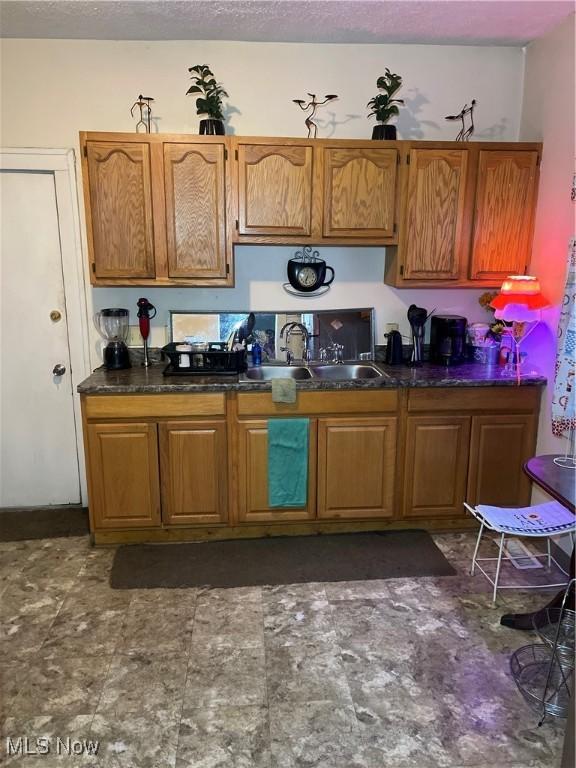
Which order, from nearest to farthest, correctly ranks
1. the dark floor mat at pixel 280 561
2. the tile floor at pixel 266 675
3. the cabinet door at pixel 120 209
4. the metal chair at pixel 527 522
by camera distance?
the tile floor at pixel 266 675
the metal chair at pixel 527 522
the dark floor mat at pixel 280 561
the cabinet door at pixel 120 209

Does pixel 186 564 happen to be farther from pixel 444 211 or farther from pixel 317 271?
pixel 444 211

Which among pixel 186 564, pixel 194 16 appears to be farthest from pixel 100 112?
pixel 186 564

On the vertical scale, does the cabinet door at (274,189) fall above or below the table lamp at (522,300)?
above

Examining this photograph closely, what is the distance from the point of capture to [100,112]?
325 cm

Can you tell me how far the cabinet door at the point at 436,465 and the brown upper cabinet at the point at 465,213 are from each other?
0.82 metres

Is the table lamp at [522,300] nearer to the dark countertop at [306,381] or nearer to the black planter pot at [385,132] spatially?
the dark countertop at [306,381]

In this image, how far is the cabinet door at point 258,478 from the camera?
3.12 metres

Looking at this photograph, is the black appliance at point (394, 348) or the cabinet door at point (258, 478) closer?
the cabinet door at point (258, 478)

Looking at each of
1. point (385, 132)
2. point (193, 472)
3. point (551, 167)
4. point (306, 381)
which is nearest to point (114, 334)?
point (193, 472)

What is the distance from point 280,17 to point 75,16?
103cm

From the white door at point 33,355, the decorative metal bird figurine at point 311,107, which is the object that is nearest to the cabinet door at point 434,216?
the decorative metal bird figurine at point 311,107

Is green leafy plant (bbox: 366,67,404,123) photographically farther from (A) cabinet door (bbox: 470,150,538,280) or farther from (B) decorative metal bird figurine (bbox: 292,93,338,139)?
(A) cabinet door (bbox: 470,150,538,280)

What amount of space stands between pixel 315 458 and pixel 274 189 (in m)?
1.49

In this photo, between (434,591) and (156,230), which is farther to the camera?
A: (156,230)
